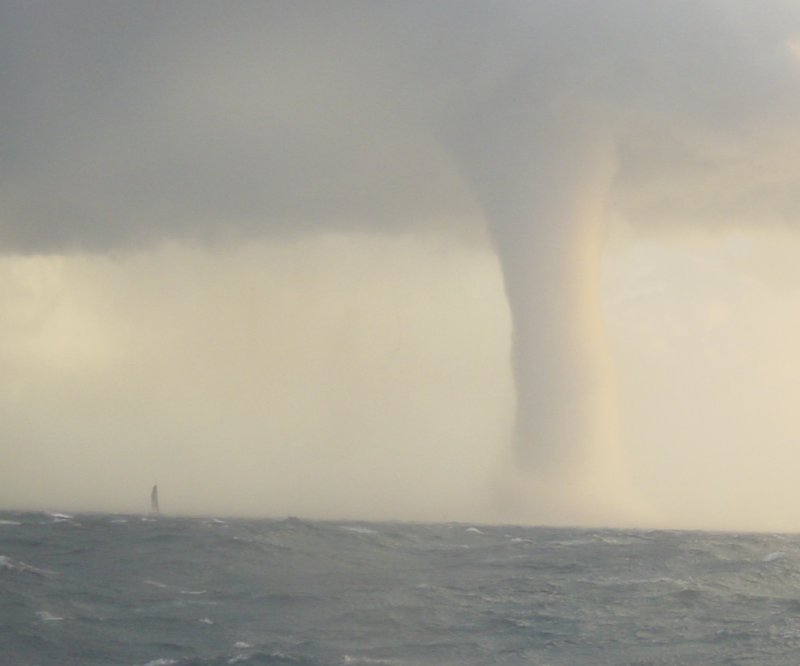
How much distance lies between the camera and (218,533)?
55.2 metres

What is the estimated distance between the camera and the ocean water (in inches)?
996

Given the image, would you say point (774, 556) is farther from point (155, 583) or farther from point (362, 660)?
point (362, 660)

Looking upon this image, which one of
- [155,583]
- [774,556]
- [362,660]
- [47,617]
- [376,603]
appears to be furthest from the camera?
[774,556]

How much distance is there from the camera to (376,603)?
32438mm

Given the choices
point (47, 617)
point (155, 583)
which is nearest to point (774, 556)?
point (155, 583)

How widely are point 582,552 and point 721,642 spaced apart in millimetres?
23660

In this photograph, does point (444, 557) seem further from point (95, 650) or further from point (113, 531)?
point (95, 650)

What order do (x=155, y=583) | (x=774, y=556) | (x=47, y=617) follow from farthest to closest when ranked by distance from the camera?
1. (x=774, y=556)
2. (x=155, y=583)
3. (x=47, y=617)

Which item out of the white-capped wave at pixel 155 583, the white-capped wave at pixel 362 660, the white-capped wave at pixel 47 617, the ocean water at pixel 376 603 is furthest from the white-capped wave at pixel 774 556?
the white-capped wave at pixel 47 617

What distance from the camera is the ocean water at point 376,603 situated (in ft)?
83.0

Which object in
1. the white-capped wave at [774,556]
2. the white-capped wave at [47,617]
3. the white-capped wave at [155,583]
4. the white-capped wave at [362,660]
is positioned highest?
the white-capped wave at [774,556]

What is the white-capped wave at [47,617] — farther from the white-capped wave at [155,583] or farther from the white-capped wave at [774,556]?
the white-capped wave at [774,556]

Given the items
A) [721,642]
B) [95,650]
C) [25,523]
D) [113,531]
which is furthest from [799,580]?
[25,523]

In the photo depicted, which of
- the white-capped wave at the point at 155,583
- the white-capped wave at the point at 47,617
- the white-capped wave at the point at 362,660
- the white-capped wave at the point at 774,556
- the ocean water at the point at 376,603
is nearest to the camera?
the white-capped wave at the point at 362,660
